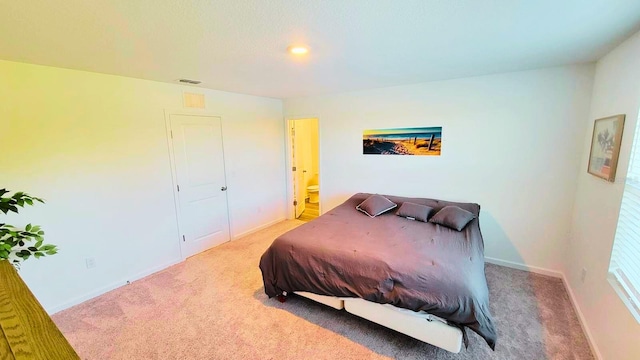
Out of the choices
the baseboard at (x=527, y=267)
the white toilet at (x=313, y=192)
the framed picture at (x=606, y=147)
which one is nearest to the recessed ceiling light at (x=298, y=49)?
the framed picture at (x=606, y=147)

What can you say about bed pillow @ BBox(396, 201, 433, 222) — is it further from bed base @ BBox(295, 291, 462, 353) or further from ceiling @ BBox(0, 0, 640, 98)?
ceiling @ BBox(0, 0, 640, 98)

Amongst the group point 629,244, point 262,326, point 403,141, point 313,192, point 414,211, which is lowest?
point 262,326

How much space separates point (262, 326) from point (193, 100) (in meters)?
2.83

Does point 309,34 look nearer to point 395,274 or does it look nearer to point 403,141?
point 395,274

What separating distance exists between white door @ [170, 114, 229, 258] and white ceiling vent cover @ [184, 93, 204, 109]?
0.46 ft

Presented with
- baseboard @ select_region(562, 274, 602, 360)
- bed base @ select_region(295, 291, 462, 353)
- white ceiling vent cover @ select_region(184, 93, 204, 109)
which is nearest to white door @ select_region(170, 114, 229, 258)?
white ceiling vent cover @ select_region(184, 93, 204, 109)

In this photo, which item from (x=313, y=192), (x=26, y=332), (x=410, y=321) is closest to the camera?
(x=26, y=332)

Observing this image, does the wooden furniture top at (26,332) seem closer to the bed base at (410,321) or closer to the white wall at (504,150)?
the bed base at (410,321)

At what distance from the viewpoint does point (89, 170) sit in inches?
Answer: 104

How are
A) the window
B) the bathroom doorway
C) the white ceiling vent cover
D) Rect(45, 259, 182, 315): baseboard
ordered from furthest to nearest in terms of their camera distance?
the bathroom doorway
the white ceiling vent cover
Rect(45, 259, 182, 315): baseboard
the window

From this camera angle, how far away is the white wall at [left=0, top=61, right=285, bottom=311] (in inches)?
89.5

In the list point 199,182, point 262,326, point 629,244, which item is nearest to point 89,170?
point 199,182

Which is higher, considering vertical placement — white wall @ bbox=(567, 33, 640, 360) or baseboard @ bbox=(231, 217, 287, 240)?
white wall @ bbox=(567, 33, 640, 360)

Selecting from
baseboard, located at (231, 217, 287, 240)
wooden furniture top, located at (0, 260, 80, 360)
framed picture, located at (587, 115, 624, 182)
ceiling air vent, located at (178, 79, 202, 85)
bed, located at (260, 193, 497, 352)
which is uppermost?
ceiling air vent, located at (178, 79, 202, 85)
